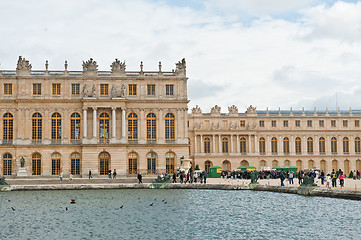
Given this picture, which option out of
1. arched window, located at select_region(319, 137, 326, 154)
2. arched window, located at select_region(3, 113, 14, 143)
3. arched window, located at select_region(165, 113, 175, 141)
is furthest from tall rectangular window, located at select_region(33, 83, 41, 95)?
arched window, located at select_region(319, 137, 326, 154)

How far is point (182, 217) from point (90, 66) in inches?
1368

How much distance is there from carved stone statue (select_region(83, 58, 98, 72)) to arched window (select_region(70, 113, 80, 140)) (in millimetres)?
5307

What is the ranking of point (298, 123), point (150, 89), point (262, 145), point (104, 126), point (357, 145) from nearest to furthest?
point (104, 126) → point (150, 89) → point (262, 145) → point (298, 123) → point (357, 145)

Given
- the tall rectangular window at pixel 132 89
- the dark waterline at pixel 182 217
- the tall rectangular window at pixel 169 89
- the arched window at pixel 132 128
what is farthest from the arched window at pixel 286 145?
the dark waterline at pixel 182 217

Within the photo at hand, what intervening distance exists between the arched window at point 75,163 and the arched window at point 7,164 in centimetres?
668

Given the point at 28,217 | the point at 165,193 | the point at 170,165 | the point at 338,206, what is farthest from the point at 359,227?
the point at 170,165

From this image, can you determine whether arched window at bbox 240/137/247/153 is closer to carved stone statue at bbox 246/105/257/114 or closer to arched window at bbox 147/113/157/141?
carved stone statue at bbox 246/105/257/114

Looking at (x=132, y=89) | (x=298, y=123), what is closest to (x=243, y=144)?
(x=298, y=123)

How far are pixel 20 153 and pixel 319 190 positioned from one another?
115ft

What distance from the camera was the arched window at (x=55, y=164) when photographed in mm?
55750

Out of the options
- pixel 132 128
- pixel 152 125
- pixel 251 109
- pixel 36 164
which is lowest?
pixel 36 164

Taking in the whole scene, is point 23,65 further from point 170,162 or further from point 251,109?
point 251,109

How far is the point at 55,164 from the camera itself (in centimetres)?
5581

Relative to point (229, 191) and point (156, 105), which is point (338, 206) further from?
point (156, 105)
